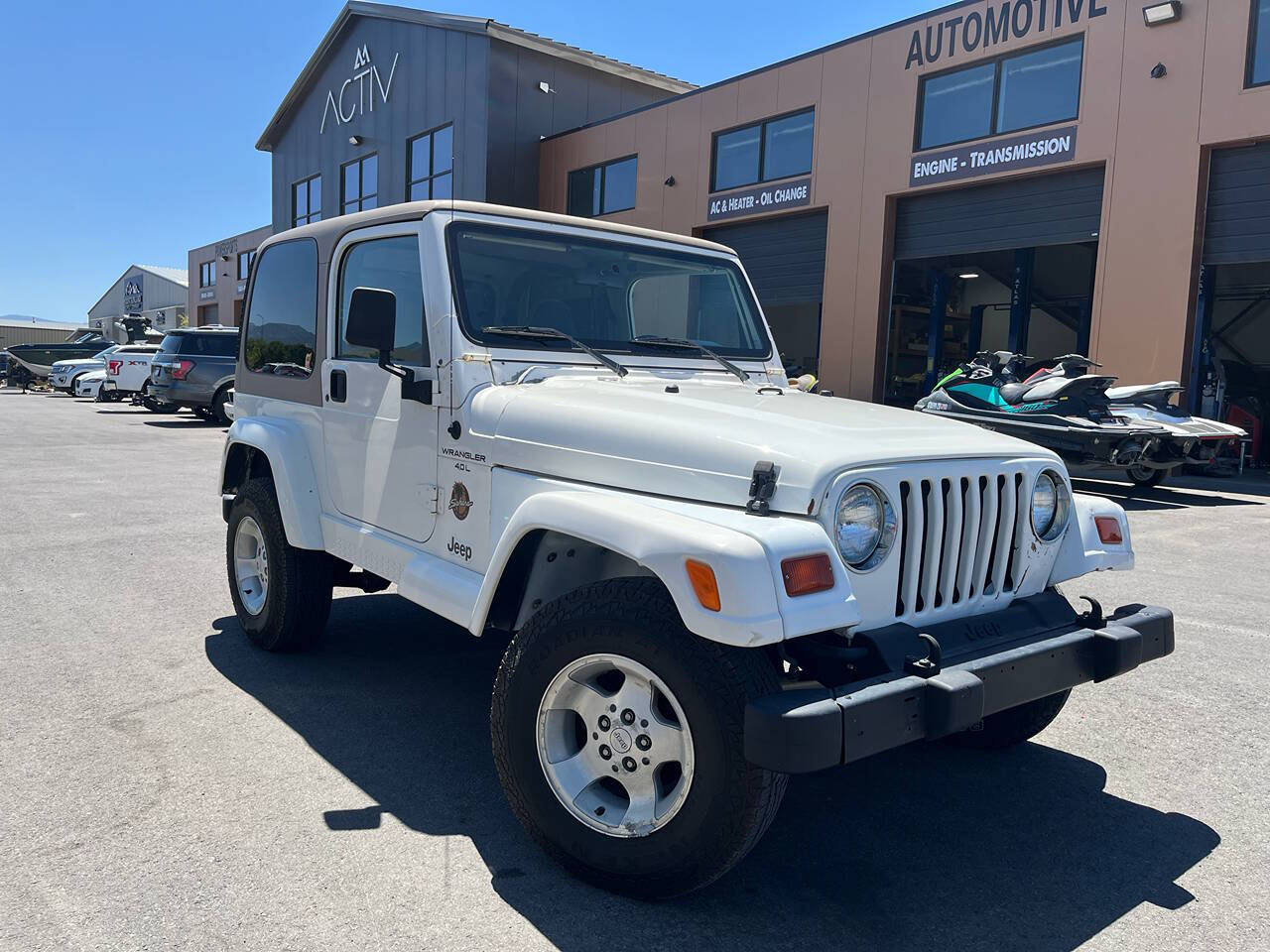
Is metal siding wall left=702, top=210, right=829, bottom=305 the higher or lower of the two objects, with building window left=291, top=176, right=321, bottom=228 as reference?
lower

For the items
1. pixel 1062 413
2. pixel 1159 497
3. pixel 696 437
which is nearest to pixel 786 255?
pixel 1062 413

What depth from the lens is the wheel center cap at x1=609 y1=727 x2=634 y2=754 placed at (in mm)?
2662

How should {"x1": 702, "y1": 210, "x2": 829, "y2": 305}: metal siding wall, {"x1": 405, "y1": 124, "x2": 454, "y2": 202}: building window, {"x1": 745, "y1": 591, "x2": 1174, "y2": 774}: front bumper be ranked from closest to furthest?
{"x1": 745, "y1": 591, "x2": 1174, "y2": 774}: front bumper, {"x1": 702, "y1": 210, "x2": 829, "y2": 305}: metal siding wall, {"x1": 405, "y1": 124, "x2": 454, "y2": 202}: building window

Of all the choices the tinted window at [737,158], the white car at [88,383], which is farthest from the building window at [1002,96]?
the white car at [88,383]

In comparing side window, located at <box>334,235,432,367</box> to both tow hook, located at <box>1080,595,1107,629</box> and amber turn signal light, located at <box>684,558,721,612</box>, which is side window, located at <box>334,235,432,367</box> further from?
tow hook, located at <box>1080,595,1107,629</box>

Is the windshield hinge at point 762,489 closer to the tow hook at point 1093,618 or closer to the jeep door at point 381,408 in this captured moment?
the tow hook at point 1093,618

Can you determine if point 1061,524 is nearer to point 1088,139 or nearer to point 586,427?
point 586,427

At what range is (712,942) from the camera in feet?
8.14

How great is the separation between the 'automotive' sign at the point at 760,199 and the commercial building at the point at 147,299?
4071 cm

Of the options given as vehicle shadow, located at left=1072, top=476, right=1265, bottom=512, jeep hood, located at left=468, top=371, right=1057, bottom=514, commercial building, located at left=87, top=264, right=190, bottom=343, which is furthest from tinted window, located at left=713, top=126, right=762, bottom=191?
commercial building, located at left=87, top=264, right=190, bottom=343

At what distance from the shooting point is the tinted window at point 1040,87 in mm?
14430

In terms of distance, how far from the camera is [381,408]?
3912mm

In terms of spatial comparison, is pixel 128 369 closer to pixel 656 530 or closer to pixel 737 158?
pixel 737 158

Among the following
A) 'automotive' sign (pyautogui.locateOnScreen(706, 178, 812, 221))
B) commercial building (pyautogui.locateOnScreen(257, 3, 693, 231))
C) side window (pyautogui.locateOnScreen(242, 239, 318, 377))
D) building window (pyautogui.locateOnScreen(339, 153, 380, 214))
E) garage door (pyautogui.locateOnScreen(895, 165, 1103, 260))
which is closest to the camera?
side window (pyautogui.locateOnScreen(242, 239, 318, 377))
